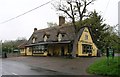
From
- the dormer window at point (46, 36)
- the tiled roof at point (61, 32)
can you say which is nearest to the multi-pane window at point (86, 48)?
the tiled roof at point (61, 32)

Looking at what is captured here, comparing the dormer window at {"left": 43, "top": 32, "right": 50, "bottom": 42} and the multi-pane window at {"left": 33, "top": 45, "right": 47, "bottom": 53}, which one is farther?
the multi-pane window at {"left": 33, "top": 45, "right": 47, "bottom": 53}

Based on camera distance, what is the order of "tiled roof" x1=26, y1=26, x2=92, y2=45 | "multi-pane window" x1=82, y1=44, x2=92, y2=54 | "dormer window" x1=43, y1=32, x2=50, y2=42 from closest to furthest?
"tiled roof" x1=26, y1=26, x2=92, y2=45 → "multi-pane window" x1=82, y1=44, x2=92, y2=54 → "dormer window" x1=43, y1=32, x2=50, y2=42

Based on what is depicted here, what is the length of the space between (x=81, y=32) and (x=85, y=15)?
5944 millimetres

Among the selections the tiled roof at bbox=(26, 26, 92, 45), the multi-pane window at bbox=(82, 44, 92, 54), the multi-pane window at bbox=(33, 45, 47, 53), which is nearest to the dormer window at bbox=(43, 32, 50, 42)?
the tiled roof at bbox=(26, 26, 92, 45)

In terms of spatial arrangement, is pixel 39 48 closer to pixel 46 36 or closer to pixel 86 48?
pixel 46 36

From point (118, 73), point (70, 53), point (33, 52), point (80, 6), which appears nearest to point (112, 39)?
point (118, 73)

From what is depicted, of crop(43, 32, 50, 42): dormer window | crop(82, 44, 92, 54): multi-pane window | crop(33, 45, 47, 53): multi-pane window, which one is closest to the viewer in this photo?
crop(82, 44, 92, 54): multi-pane window

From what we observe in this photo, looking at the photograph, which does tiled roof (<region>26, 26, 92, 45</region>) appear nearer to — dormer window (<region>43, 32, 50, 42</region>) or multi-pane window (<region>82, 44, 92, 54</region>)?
dormer window (<region>43, 32, 50, 42</region>)

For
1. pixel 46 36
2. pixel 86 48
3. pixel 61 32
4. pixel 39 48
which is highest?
pixel 61 32

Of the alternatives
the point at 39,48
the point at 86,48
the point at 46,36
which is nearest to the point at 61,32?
the point at 46,36

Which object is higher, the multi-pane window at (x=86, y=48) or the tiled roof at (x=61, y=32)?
the tiled roof at (x=61, y=32)

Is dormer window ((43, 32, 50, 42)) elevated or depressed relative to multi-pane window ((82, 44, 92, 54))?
elevated

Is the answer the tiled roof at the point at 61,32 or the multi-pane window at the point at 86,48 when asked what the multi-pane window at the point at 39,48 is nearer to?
the tiled roof at the point at 61,32

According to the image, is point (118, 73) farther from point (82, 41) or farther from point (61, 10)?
point (82, 41)
